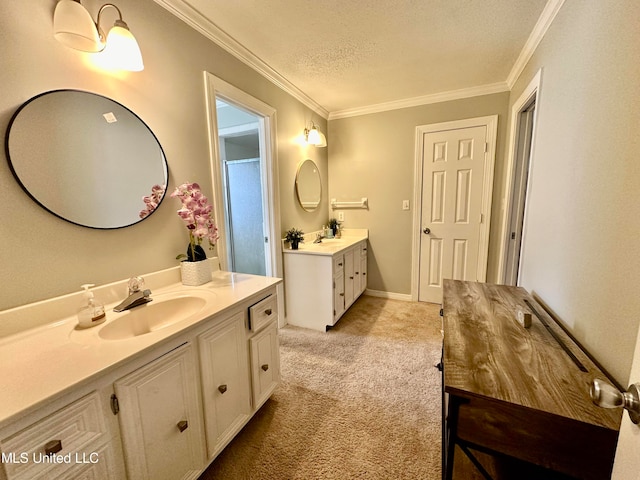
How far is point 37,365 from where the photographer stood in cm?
79

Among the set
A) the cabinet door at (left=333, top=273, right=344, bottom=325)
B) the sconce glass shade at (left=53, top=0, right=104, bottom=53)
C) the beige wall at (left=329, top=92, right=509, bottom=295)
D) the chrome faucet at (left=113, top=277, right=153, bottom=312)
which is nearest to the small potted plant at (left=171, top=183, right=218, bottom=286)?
the chrome faucet at (left=113, top=277, right=153, bottom=312)

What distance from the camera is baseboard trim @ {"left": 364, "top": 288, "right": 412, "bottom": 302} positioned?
337 cm

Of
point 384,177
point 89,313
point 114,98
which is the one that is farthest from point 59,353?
point 384,177

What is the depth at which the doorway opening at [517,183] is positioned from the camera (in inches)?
91.3

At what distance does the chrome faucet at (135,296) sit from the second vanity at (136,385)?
0.03 meters

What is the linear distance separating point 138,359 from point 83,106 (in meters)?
1.12

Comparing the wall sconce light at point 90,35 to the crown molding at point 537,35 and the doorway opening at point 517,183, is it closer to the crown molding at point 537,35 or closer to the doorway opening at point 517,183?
the crown molding at point 537,35

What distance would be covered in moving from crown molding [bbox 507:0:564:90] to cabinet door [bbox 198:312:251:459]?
245cm

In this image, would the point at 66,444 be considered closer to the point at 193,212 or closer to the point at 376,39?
the point at 193,212

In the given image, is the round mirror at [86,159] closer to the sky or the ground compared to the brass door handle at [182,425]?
closer to the sky

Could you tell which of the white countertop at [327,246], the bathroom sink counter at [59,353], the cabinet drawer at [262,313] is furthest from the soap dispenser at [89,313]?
the white countertop at [327,246]

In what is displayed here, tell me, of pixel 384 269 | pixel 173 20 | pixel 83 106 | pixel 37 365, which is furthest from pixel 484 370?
pixel 384 269

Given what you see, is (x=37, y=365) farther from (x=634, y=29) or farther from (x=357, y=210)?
(x=357, y=210)

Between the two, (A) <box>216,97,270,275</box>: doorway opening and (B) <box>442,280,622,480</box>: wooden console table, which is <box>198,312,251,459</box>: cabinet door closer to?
(B) <box>442,280,622,480</box>: wooden console table
